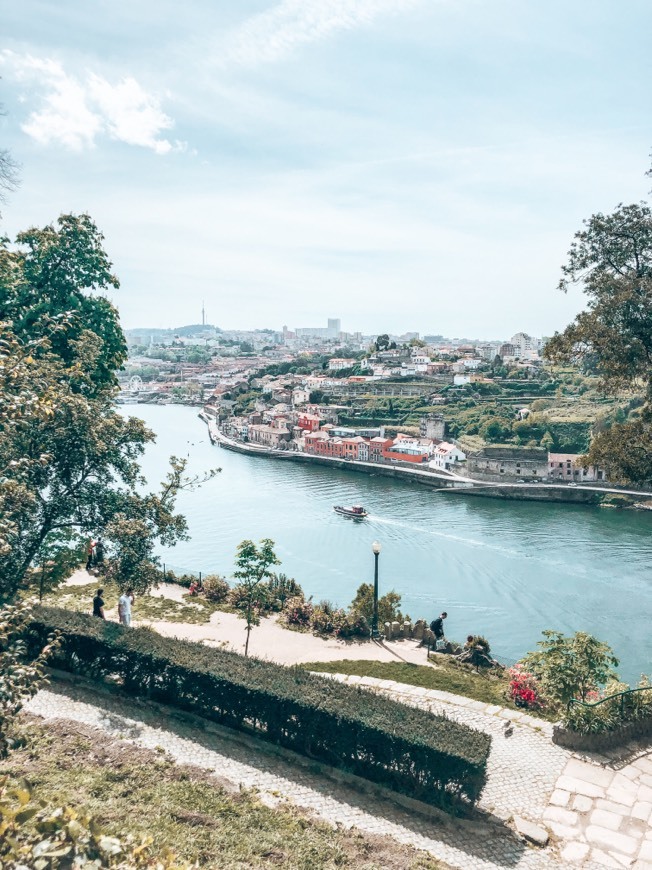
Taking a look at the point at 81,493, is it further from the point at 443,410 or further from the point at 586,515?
the point at 443,410

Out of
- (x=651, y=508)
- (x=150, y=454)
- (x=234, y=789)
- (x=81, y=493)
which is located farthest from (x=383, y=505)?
(x=234, y=789)

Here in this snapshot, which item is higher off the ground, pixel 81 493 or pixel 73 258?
pixel 73 258

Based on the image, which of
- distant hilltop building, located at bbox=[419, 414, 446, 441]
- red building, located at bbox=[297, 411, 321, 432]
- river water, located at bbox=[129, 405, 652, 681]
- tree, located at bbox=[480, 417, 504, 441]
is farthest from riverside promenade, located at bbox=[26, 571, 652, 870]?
red building, located at bbox=[297, 411, 321, 432]

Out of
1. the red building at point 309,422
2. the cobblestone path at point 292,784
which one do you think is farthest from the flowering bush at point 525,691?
the red building at point 309,422

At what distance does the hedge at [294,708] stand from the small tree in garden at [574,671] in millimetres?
2367

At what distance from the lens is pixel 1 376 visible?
3387 millimetres

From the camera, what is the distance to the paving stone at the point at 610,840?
16.4ft

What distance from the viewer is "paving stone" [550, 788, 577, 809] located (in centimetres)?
560

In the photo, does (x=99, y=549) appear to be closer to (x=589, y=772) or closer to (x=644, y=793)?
(x=589, y=772)

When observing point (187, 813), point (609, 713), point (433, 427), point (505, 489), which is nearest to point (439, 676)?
point (609, 713)

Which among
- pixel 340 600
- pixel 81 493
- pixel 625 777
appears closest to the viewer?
pixel 625 777

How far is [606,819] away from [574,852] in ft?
1.97

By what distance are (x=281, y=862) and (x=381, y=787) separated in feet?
4.92

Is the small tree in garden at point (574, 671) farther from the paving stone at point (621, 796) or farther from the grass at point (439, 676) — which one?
the paving stone at point (621, 796)
